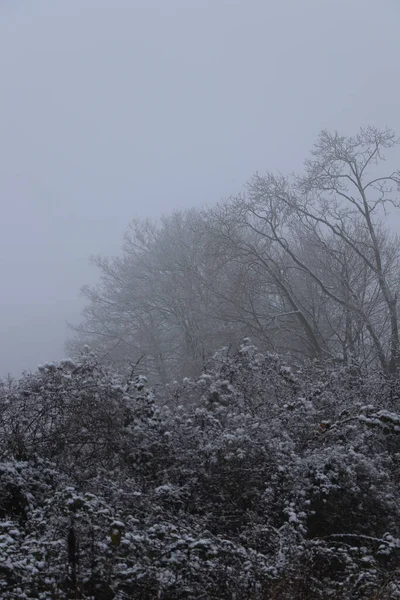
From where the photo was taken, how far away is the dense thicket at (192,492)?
3.77 metres

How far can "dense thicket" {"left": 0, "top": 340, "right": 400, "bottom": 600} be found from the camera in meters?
3.77

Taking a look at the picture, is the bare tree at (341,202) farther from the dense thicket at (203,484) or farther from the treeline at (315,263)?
the dense thicket at (203,484)

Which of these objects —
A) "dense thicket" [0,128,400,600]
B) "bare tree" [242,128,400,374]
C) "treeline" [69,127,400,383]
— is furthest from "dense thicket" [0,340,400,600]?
"bare tree" [242,128,400,374]

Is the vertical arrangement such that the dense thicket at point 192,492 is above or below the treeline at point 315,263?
below

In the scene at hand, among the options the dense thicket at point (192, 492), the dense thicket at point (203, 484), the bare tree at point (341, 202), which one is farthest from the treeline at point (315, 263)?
the dense thicket at point (192, 492)

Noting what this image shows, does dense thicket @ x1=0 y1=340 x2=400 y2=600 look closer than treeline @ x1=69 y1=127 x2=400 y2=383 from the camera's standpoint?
Yes

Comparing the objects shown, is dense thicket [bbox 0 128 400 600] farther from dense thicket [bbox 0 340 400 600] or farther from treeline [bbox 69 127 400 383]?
treeline [bbox 69 127 400 383]

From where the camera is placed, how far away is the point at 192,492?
5.63 metres

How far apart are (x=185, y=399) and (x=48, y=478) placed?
3504mm

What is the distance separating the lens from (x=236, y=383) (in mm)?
8461

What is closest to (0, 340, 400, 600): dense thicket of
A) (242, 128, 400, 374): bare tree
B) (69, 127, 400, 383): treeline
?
(69, 127, 400, 383): treeline

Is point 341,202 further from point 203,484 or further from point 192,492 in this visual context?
point 192,492

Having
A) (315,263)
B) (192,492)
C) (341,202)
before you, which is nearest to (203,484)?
(192,492)

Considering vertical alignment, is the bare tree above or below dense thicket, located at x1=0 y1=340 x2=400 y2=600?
above
